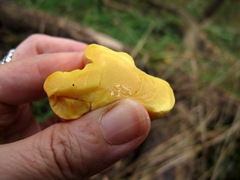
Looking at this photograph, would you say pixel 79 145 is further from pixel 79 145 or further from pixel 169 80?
pixel 169 80

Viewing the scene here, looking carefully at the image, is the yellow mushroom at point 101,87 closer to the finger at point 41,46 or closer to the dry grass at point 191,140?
the finger at point 41,46

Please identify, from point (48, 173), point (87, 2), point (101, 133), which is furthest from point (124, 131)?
point (87, 2)

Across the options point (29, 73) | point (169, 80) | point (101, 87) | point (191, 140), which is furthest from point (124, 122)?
point (169, 80)

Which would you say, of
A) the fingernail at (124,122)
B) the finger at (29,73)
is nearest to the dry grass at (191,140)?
the finger at (29,73)

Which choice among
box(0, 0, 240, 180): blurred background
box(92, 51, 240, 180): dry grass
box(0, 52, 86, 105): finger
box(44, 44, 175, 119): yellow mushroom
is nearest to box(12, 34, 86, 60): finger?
box(0, 52, 86, 105): finger

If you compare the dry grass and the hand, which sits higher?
the hand

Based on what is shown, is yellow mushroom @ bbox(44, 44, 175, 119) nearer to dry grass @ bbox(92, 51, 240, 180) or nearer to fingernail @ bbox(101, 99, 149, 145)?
fingernail @ bbox(101, 99, 149, 145)

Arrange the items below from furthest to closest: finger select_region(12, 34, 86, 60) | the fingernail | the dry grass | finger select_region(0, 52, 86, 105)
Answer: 1. the dry grass
2. finger select_region(12, 34, 86, 60)
3. finger select_region(0, 52, 86, 105)
4. the fingernail
